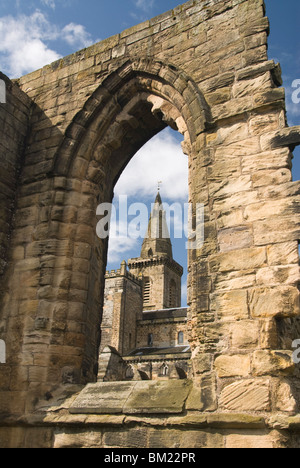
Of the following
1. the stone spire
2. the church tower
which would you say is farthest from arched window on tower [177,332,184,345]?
the stone spire

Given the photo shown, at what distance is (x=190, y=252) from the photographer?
179 inches

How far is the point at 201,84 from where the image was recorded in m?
5.10

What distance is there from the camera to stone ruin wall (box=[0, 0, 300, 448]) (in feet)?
12.2

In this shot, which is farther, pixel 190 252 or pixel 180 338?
pixel 180 338

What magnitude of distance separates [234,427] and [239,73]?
3472 mm

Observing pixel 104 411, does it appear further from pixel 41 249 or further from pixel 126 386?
pixel 41 249

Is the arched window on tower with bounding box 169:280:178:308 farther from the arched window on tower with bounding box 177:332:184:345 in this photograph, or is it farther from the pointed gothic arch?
the pointed gothic arch

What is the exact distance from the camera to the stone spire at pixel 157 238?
54812mm

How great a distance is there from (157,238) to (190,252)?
5050 cm
